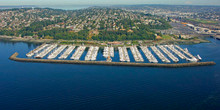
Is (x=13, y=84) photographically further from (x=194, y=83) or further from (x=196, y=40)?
(x=196, y=40)

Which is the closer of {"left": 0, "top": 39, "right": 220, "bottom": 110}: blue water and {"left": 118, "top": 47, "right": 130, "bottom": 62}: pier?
{"left": 0, "top": 39, "right": 220, "bottom": 110}: blue water

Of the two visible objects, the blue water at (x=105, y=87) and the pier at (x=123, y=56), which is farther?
the pier at (x=123, y=56)

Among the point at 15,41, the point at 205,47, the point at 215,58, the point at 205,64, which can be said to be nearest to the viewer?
the point at 205,64

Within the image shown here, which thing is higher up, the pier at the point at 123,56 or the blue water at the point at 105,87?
the pier at the point at 123,56

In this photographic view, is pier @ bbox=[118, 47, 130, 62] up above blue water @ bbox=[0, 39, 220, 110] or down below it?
above

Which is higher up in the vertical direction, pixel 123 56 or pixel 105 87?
pixel 123 56

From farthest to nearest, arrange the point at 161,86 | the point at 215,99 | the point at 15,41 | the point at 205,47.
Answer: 1. the point at 15,41
2. the point at 205,47
3. the point at 161,86
4. the point at 215,99

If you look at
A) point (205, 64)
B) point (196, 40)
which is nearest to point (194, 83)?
point (205, 64)

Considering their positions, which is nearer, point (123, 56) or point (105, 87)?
point (105, 87)
